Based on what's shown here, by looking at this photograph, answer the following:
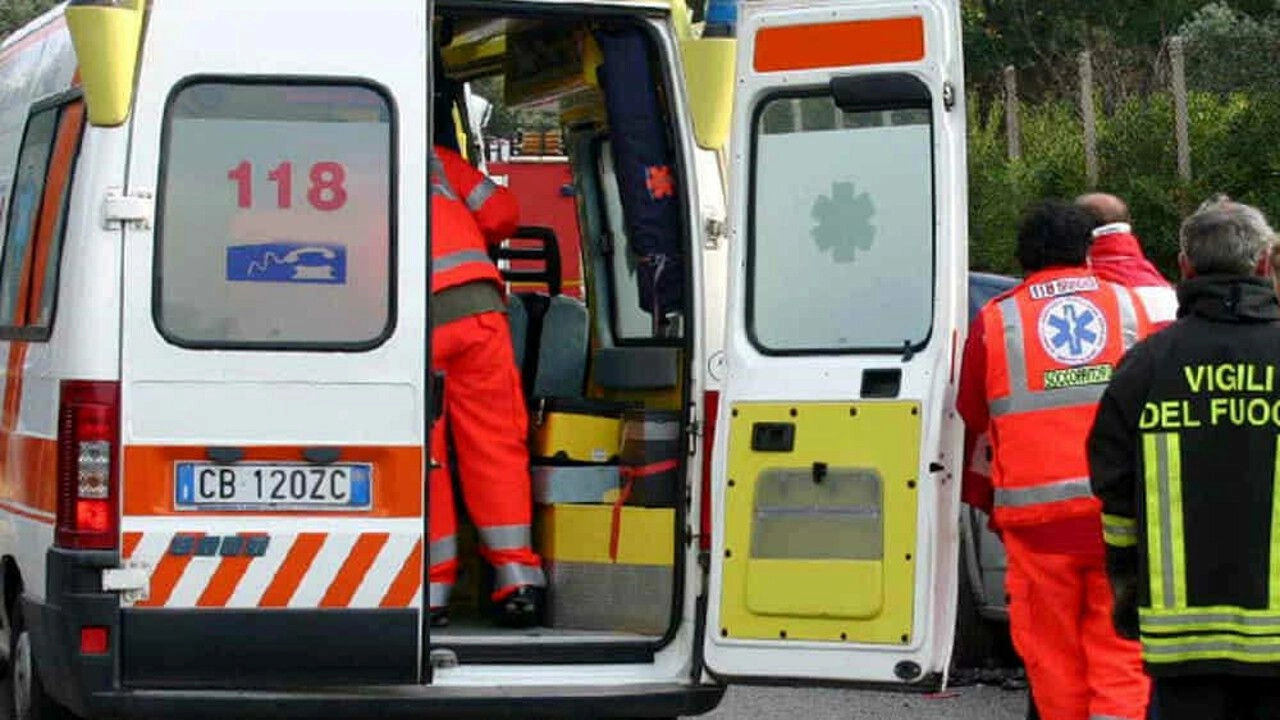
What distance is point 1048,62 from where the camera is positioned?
34.4 metres

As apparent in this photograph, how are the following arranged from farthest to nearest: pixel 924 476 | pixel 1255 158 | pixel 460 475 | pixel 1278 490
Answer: pixel 1255 158 → pixel 460 475 → pixel 924 476 → pixel 1278 490

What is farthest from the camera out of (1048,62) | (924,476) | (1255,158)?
(1048,62)

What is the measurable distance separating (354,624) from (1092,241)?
2224 millimetres

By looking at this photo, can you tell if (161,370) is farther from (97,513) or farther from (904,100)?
(904,100)

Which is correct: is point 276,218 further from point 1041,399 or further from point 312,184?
point 1041,399

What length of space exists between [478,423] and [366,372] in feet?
2.43

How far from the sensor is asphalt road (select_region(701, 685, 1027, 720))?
9750 millimetres

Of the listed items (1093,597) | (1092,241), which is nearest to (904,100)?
(1092,241)

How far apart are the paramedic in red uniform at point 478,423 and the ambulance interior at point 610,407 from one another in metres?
0.13

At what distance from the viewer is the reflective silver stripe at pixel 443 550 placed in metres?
7.73

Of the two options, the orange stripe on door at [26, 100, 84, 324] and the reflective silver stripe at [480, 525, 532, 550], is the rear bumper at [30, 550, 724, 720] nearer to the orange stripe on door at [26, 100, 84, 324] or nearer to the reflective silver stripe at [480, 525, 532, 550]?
the reflective silver stripe at [480, 525, 532, 550]

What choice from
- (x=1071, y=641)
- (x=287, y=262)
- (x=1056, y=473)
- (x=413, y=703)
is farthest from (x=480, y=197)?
(x=1071, y=641)

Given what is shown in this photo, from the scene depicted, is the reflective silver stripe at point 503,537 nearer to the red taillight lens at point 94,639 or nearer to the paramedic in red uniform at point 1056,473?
the red taillight lens at point 94,639

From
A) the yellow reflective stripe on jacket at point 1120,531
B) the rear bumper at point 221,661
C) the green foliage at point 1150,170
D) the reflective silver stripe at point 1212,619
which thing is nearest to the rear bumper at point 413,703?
the rear bumper at point 221,661
